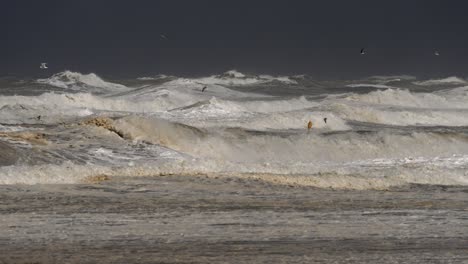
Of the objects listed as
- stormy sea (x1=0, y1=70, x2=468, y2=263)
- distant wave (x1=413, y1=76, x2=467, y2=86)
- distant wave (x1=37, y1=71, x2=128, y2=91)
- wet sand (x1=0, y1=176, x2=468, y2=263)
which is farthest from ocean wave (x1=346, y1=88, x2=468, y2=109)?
wet sand (x1=0, y1=176, x2=468, y2=263)

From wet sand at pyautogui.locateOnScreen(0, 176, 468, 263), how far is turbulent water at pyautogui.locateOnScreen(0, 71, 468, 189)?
1.29m

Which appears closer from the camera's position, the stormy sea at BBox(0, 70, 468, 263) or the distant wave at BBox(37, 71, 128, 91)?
the stormy sea at BBox(0, 70, 468, 263)

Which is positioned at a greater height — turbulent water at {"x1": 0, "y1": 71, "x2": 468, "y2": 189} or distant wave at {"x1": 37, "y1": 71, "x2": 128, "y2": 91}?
distant wave at {"x1": 37, "y1": 71, "x2": 128, "y2": 91}

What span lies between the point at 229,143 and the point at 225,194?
8.07 metres

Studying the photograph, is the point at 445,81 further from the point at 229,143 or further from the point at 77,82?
the point at 229,143

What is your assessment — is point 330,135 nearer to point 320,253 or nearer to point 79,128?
point 79,128

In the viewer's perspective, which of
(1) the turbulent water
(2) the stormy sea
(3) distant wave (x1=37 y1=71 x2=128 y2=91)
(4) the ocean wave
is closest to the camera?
(2) the stormy sea

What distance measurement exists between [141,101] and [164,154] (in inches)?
804

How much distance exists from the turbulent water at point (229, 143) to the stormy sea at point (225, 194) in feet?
Answer: 0.16

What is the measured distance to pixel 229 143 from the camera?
71.1 feet

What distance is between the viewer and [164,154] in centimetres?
1820

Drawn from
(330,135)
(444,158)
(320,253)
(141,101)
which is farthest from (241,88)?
(320,253)

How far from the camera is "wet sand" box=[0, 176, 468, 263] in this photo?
9.65 m

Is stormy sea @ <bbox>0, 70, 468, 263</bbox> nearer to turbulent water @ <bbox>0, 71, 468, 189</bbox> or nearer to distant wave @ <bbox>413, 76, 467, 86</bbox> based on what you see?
turbulent water @ <bbox>0, 71, 468, 189</bbox>
